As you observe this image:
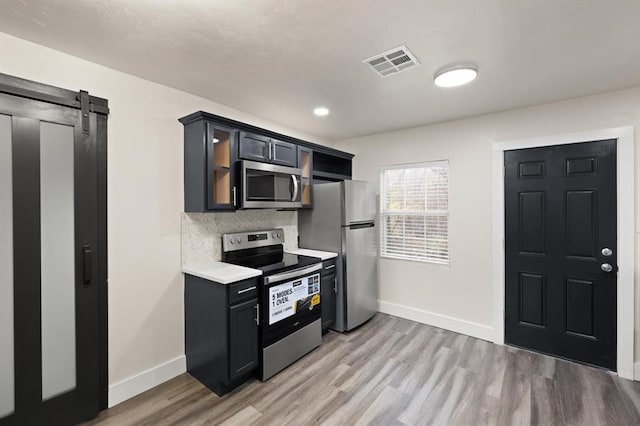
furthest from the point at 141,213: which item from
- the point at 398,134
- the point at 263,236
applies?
the point at 398,134

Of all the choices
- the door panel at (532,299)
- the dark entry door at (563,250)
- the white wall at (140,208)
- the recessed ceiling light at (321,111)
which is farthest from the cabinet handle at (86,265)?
the door panel at (532,299)

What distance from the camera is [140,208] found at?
2.30 m

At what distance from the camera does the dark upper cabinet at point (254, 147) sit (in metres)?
2.62

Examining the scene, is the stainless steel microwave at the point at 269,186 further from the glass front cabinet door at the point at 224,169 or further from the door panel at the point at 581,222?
the door panel at the point at 581,222

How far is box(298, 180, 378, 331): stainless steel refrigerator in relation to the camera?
131 inches

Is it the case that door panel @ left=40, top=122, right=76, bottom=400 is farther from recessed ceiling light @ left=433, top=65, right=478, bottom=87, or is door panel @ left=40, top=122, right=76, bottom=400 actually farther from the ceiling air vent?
recessed ceiling light @ left=433, top=65, right=478, bottom=87

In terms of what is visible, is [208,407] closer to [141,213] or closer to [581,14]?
[141,213]

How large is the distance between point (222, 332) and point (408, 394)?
1551 millimetres

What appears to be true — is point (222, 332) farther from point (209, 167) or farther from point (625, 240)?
point (625, 240)

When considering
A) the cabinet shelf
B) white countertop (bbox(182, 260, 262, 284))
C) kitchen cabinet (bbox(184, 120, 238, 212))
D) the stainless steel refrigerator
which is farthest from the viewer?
the cabinet shelf

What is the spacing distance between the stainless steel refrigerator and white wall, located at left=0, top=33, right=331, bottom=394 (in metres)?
1.58

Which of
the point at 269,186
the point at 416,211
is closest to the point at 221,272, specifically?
the point at 269,186

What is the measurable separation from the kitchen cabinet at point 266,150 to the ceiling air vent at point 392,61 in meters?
1.25

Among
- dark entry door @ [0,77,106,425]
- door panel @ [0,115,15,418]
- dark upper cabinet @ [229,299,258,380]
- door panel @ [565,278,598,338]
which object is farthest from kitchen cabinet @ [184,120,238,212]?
door panel @ [565,278,598,338]
